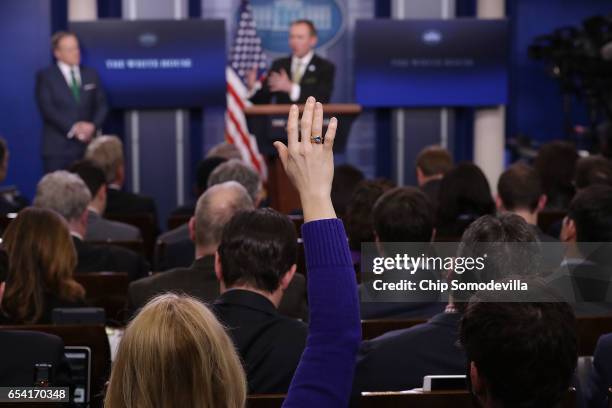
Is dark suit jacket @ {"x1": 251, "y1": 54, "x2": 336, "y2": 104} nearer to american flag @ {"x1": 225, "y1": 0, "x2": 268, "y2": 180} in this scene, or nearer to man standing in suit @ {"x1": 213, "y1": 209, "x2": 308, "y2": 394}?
american flag @ {"x1": 225, "y1": 0, "x2": 268, "y2": 180}

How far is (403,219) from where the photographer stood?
411 centimetres

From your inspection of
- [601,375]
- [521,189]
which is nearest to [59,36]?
[521,189]

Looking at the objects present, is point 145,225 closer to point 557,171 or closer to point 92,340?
point 557,171

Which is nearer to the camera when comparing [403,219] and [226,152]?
[403,219]

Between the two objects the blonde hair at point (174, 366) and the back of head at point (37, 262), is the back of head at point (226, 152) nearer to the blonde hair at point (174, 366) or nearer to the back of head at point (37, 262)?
the back of head at point (37, 262)

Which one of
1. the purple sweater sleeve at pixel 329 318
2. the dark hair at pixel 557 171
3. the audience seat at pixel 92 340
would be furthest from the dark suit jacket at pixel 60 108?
the purple sweater sleeve at pixel 329 318

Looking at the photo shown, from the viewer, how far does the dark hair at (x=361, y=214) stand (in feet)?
15.5

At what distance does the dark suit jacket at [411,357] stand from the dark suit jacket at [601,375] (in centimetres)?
37

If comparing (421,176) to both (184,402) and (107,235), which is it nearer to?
(107,235)

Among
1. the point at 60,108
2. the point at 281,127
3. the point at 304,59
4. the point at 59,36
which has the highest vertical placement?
the point at 59,36

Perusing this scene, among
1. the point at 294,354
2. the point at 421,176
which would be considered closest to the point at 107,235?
Answer: the point at 421,176

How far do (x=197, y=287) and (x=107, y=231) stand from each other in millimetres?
1795

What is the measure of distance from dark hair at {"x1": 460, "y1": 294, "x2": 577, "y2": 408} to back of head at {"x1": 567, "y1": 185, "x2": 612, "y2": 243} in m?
2.33

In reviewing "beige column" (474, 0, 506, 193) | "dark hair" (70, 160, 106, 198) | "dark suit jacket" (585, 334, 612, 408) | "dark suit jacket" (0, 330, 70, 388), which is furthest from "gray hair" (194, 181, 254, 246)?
"beige column" (474, 0, 506, 193)
